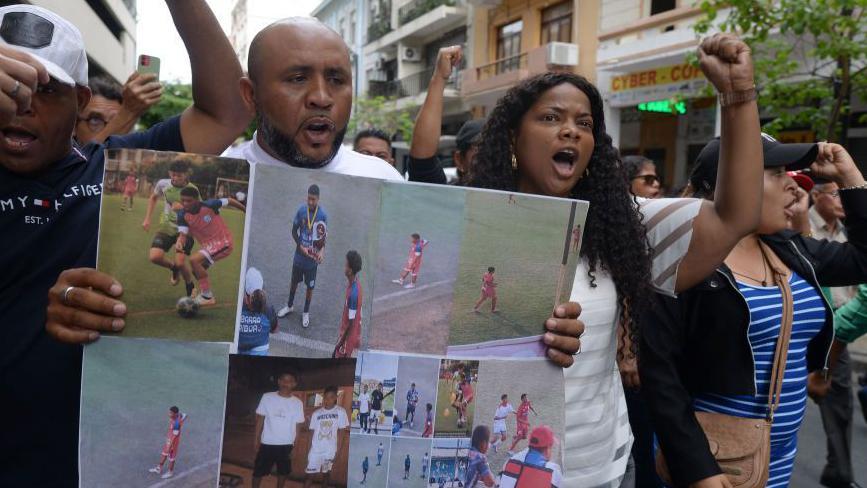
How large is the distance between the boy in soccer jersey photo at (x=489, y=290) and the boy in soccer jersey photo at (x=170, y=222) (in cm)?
50

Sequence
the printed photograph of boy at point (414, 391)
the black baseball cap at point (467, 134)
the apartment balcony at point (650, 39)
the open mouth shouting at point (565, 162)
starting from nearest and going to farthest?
the printed photograph of boy at point (414, 391), the open mouth shouting at point (565, 162), the black baseball cap at point (467, 134), the apartment balcony at point (650, 39)

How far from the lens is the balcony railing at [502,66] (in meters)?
20.6

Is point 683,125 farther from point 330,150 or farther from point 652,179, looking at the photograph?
point 330,150

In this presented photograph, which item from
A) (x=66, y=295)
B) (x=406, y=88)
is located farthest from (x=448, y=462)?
(x=406, y=88)

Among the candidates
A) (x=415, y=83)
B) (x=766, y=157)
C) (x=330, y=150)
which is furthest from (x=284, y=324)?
(x=415, y=83)

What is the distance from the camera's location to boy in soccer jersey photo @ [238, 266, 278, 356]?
122 cm

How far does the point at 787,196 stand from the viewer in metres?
A: 2.50

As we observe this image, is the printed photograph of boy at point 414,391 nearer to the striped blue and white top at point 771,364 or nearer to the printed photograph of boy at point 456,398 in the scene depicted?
the printed photograph of boy at point 456,398

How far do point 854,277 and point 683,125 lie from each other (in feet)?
45.2

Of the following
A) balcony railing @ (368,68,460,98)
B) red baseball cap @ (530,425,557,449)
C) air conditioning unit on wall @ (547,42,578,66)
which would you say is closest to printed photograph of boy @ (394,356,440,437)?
red baseball cap @ (530,425,557,449)

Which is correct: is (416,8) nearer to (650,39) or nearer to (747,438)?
(650,39)

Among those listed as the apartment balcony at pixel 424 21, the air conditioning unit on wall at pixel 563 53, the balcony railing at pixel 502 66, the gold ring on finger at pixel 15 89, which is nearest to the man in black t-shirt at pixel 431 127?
the gold ring on finger at pixel 15 89

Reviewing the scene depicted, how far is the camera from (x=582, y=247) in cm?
184

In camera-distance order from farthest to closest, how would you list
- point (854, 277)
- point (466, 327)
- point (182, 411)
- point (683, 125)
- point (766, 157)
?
point (683, 125) < point (854, 277) < point (766, 157) < point (466, 327) < point (182, 411)
